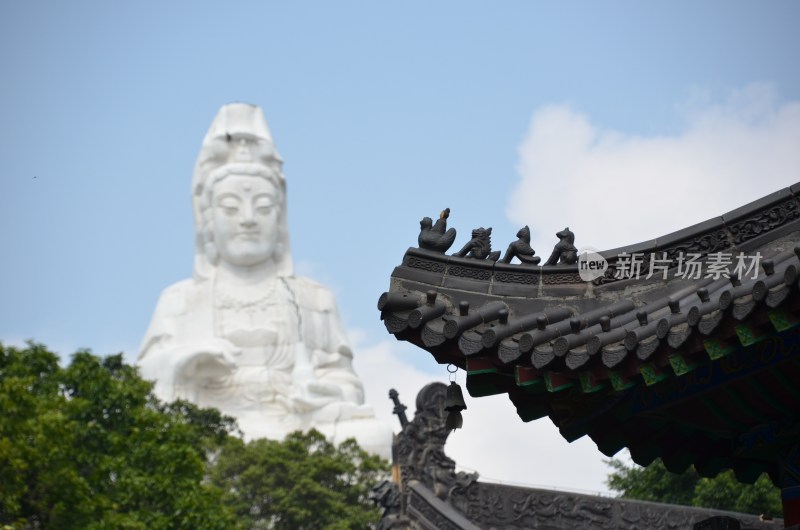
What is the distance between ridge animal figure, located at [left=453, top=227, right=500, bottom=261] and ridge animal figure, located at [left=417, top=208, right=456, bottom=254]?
74mm

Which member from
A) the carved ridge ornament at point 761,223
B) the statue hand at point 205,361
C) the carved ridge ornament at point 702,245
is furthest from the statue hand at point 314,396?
the carved ridge ornament at point 761,223

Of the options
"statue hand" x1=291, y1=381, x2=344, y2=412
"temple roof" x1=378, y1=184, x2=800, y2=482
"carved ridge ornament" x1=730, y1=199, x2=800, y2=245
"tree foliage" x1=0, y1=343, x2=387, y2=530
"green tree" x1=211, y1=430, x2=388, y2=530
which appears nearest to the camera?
"temple roof" x1=378, y1=184, x2=800, y2=482

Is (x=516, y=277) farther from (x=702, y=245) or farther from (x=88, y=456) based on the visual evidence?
(x=88, y=456)

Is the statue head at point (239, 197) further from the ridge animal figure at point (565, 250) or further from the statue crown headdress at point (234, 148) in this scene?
the ridge animal figure at point (565, 250)

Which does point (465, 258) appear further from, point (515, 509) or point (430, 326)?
point (515, 509)

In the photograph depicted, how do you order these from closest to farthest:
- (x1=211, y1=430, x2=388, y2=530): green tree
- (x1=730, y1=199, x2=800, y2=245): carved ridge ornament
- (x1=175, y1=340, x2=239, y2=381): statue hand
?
(x1=730, y1=199, x2=800, y2=245): carved ridge ornament, (x1=211, y1=430, x2=388, y2=530): green tree, (x1=175, y1=340, x2=239, y2=381): statue hand

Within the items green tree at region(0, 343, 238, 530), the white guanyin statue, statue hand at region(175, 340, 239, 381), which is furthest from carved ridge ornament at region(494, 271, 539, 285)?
statue hand at region(175, 340, 239, 381)

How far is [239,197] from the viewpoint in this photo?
133ft

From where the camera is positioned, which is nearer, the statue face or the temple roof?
the temple roof

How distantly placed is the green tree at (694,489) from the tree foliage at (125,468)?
6.18 meters

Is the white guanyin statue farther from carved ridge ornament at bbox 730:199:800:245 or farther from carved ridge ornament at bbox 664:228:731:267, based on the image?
carved ridge ornament at bbox 730:199:800:245

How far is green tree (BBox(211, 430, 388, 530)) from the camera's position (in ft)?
99.2

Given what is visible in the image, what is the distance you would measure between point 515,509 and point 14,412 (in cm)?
672

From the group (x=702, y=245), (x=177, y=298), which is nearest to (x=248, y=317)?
(x=177, y=298)
